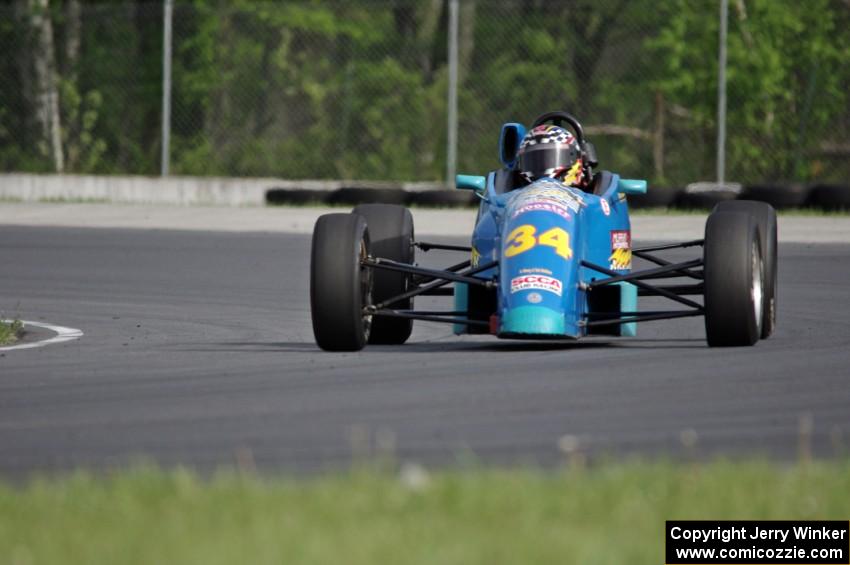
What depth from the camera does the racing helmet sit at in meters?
11.8

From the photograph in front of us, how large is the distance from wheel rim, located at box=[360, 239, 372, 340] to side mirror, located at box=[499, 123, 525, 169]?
4.27ft

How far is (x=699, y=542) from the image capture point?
212 inches

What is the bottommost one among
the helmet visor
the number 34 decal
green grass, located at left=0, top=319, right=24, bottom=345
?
green grass, located at left=0, top=319, right=24, bottom=345

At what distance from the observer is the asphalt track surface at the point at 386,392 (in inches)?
287

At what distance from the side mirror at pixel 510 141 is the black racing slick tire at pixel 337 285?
163 centimetres

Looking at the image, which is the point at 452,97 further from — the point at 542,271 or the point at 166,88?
the point at 542,271

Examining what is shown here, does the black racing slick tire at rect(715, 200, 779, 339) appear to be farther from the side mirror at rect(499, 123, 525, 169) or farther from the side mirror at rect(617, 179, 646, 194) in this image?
the side mirror at rect(499, 123, 525, 169)

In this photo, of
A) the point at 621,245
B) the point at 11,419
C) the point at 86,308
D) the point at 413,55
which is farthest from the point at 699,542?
the point at 413,55

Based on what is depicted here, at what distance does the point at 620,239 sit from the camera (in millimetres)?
11664

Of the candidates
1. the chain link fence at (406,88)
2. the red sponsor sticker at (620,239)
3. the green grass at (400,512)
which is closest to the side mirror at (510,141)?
the red sponsor sticker at (620,239)

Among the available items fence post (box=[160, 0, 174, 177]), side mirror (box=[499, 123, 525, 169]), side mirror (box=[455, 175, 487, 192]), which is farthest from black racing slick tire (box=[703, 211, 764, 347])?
fence post (box=[160, 0, 174, 177])

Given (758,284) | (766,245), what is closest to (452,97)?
(766,245)

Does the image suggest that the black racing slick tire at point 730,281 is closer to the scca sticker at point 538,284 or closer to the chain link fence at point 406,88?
the scca sticker at point 538,284

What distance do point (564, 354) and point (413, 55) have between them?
17.7 metres
